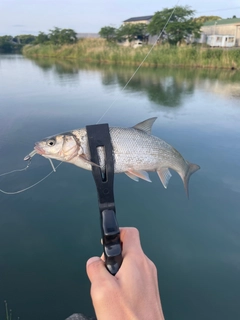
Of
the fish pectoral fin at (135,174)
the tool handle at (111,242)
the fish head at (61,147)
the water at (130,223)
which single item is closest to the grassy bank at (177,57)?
the water at (130,223)

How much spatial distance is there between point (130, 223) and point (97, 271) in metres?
2.80

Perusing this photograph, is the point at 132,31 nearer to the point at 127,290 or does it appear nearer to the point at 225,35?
the point at 225,35

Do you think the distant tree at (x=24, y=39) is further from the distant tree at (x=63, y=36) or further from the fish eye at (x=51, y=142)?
the fish eye at (x=51, y=142)

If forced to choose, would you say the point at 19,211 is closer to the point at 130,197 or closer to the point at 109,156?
the point at 130,197

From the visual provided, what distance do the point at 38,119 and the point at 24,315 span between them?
544 centimetres

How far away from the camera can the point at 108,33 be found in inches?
1330

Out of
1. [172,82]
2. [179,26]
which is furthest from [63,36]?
[172,82]

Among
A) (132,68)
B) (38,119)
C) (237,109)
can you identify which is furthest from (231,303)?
(132,68)

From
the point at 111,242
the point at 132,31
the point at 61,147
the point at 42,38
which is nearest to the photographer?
the point at 111,242

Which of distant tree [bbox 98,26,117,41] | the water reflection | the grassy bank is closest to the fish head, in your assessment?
the water reflection

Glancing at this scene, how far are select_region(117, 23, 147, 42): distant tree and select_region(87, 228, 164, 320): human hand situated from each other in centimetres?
3509

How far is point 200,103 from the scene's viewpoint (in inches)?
359

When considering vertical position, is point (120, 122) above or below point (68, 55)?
below

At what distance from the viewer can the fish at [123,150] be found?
1.27 metres
